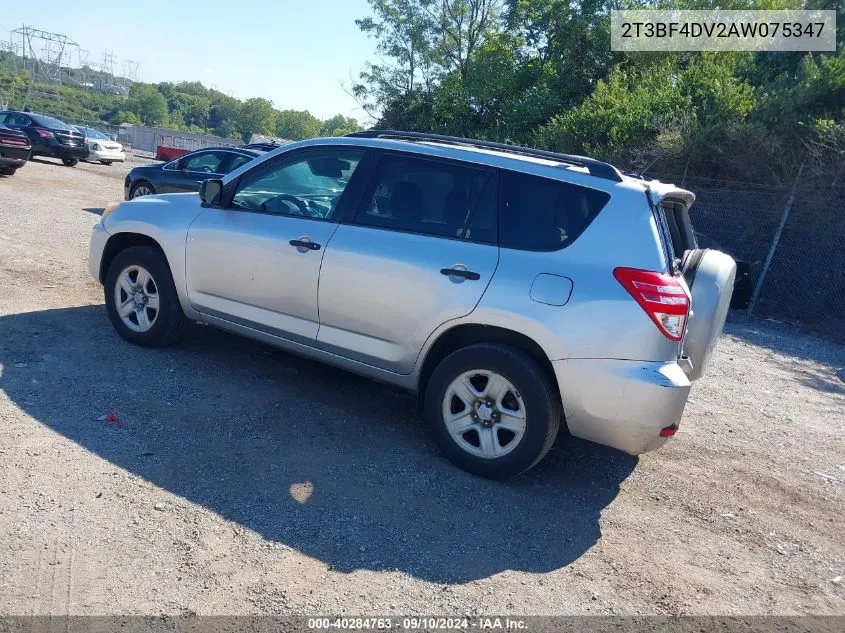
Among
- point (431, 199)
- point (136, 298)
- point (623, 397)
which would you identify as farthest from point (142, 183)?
point (623, 397)

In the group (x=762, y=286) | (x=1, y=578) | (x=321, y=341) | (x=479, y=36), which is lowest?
(x=1, y=578)

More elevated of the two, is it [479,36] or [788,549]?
[479,36]

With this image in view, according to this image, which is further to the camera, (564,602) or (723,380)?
(723,380)

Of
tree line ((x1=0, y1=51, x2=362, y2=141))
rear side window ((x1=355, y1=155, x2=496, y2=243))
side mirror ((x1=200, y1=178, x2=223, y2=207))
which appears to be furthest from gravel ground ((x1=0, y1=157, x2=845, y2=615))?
tree line ((x1=0, y1=51, x2=362, y2=141))

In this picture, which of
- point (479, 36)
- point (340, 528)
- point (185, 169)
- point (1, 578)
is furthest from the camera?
point (479, 36)

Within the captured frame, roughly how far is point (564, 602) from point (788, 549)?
1610 millimetres

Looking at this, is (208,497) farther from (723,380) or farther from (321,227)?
(723,380)

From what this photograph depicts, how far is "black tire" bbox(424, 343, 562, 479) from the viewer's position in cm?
415

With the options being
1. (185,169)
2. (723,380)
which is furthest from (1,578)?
(185,169)

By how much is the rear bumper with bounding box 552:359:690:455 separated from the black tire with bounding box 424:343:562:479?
0.12 meters

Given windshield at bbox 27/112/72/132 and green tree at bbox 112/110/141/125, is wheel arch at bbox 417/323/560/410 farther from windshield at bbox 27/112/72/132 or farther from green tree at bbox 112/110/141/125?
green tree at bbox 112/110/141/125

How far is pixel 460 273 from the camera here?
172 inches

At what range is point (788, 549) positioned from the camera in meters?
4.10

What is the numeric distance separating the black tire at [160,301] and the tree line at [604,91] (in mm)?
7357
